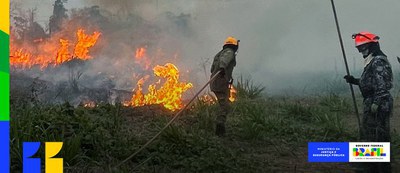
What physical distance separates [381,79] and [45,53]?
1918 centimetres

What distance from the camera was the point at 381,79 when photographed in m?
5.60

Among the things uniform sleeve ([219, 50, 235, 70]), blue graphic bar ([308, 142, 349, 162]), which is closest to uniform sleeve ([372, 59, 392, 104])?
blue graphic bar ([308, 142, 349, 162])

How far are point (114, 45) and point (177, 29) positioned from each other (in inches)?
143

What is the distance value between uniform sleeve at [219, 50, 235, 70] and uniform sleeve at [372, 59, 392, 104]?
2.80 meters

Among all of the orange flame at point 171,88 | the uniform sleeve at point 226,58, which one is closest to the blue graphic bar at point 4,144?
the uniform sleeve at point 226,58

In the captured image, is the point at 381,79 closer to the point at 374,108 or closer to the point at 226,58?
the point at 374,108

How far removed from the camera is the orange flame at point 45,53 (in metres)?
17.5

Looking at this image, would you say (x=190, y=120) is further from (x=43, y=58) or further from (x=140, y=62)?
(x=43, y=58)

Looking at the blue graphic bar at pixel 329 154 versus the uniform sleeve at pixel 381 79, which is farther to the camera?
the blue graphic bar at pixel 329 154

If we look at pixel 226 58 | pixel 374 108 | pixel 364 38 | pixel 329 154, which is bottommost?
pixel 329 154

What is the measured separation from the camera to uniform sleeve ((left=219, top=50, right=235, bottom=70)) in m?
7.77

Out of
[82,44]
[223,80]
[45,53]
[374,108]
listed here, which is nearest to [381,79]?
[374,108]

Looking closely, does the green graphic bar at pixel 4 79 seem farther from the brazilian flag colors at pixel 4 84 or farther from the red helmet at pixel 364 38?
the red helmet at pixel 364 38

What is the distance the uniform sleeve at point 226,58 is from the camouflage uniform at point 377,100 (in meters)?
2.60
